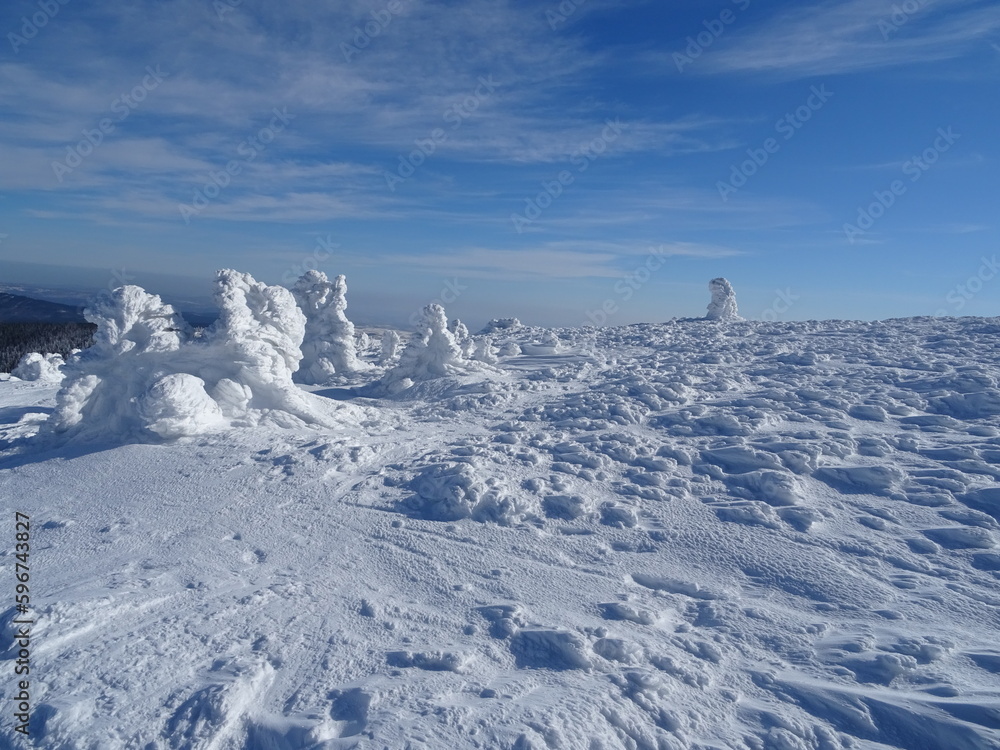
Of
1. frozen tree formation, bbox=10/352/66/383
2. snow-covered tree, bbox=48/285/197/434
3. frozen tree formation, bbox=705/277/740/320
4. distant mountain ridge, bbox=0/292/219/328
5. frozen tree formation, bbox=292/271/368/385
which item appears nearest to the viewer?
snow-covered tree, bbox=48/285/197/434

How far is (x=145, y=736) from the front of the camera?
5.12 metres

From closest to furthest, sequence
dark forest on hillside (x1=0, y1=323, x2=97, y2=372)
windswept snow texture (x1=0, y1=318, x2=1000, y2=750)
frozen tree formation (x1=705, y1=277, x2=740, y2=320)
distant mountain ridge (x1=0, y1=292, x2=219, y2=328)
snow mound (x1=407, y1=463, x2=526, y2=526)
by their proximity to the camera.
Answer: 1. windswept snow texture (x1=0, y1=318, x2=1000, y2=750)
2. snow mound (x1=407, y1=463, x2=526, y2=526)
3. frozen tree formation (x1=705, y1=277, x2=740, y2=320)
4. dark forest on hillside (x1=0, y1=323, x2=97, y2=372)
5. distant mountain ridge (x1=0, y1=292, x2=219, y2=328)

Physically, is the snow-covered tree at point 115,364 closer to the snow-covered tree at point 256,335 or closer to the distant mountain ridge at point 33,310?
the snow-covered tree at point 256,335

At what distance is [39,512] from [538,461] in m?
8.95

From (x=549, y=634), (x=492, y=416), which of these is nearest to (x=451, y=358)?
(x=492, y=416)

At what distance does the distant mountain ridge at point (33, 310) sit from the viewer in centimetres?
6307

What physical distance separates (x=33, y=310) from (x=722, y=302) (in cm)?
7824

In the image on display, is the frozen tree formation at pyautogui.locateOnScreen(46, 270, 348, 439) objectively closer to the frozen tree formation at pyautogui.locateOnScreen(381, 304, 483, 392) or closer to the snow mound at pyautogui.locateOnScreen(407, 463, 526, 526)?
the snow mound at pyautogui.locateOnScreen(407, 463, 526, 526)

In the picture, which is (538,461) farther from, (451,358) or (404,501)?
(451,358)

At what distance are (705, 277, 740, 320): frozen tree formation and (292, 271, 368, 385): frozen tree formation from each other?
2208cm

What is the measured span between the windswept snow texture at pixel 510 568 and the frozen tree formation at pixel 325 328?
30.8 ft

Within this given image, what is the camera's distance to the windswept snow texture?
5430 millimetres

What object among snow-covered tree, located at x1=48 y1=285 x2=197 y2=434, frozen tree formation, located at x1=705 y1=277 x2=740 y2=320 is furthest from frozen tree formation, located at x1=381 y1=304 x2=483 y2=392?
frozen tree formation, located at x1=705 y1=277 x2=740 y2=320

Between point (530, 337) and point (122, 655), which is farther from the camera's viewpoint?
point (530, 337)
